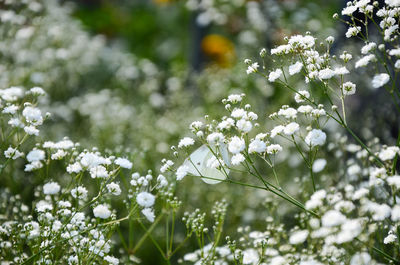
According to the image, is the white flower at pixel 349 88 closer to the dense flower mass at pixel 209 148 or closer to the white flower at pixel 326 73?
the dense flower mass at pixel 209 148

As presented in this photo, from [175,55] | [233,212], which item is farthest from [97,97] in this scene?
[175,55]

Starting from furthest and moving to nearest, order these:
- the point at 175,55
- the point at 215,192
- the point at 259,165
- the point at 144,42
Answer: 1. the point at 144,42
2. the point at 175,55
3. the point at 259,165
4. the point at 215,192

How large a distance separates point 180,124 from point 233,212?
52.3 inches

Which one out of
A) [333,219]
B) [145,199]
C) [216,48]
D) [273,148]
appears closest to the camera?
[333,219]

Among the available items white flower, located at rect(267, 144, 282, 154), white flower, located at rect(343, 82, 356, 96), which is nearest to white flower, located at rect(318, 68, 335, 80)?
white flower, located at rect(343, 82, 356, 96)

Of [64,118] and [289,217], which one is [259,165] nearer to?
[289,217]

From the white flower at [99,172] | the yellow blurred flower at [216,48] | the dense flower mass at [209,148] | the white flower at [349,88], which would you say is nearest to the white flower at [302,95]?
the dense flower mass at [209,148]

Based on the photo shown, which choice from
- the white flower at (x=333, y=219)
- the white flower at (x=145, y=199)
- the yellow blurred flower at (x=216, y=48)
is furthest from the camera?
the yellow blurred flower at (x=216, y=48)

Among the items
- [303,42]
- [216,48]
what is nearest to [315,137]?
[303,42]

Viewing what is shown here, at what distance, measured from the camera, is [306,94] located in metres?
2.10

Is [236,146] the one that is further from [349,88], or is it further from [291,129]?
[349,88]

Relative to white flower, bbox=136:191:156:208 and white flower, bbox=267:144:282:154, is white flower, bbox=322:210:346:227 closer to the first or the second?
white flower, bbox=267:144:282:154

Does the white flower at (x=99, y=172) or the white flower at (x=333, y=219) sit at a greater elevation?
the white flower at (x=333, y=219)

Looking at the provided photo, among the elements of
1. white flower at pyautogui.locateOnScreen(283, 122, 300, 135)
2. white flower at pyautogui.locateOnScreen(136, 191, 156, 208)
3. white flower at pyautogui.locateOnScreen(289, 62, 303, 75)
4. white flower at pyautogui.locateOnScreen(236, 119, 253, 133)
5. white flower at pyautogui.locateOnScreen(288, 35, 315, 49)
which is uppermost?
white flower at pyautogui.locateOnScreen(288, 35, 315, 49)
